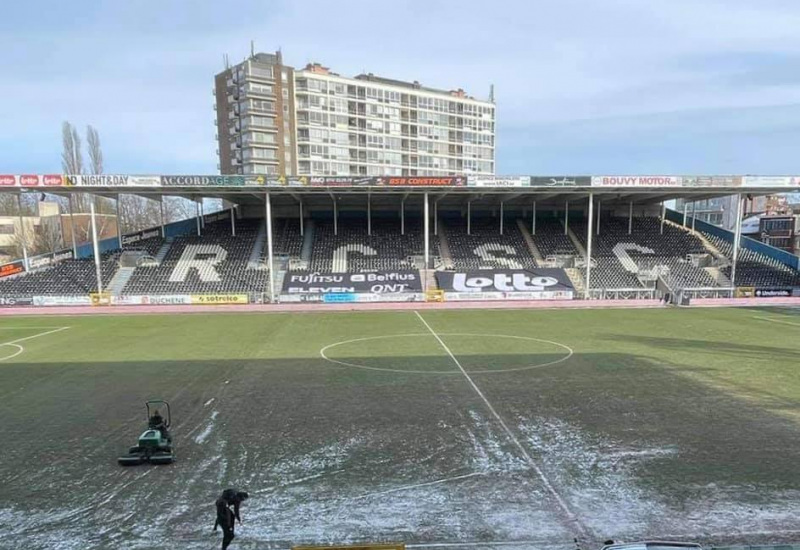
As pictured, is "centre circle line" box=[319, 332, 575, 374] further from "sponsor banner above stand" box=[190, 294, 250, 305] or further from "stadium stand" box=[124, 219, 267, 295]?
"stadium stand" box=[124, 219, 267, 295]

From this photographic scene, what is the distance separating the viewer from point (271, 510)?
7008 millimetres

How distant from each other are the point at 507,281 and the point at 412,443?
96.2 feet

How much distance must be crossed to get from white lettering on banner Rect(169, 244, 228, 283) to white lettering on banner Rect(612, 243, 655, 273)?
109 feet

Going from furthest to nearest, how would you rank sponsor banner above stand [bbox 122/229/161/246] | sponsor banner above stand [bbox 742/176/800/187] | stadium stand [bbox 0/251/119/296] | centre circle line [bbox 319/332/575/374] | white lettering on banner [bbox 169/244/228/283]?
1. sponsor banner above stand [bbox 122/229/161/246]
2. white lettering on banner [bbox 169/244/228/283]
3. sponsor banner above stand [bbox 742/176/800/187]
4. stadium stand [bbox 0/251/119/296]
5. centre circle line [bbox 319/332/575/374]

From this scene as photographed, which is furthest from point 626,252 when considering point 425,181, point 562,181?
point 425,181

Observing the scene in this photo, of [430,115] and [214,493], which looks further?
[430,115]

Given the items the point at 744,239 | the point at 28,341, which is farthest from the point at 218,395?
the point at 744,239

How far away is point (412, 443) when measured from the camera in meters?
9.32

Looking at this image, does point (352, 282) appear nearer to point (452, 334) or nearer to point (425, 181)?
point (425, 181)

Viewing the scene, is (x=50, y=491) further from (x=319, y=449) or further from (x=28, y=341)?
(x=28, y=341)

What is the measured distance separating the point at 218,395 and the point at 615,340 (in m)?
15.4

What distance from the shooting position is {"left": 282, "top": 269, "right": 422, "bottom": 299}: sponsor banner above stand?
36.0 meters

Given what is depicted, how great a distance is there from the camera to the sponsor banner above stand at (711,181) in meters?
35.8

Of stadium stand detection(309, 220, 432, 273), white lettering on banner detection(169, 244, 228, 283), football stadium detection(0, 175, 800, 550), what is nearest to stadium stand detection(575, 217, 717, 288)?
football stadium detection(0, 175, 800, 550)
